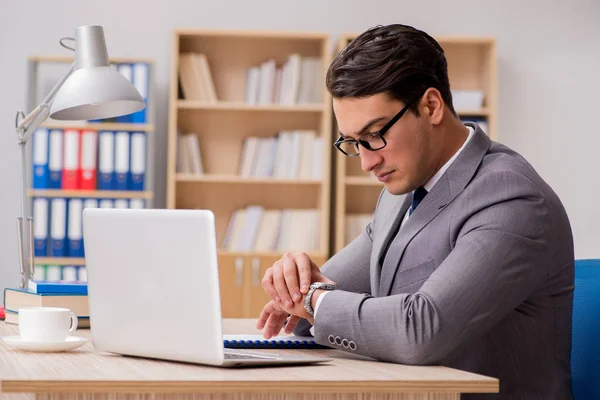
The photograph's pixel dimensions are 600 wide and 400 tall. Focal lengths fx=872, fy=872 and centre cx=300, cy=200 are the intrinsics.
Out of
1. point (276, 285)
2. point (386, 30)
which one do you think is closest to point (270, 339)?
point (276, 285)

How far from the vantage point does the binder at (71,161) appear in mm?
4363

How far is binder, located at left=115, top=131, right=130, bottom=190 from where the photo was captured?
4.38m

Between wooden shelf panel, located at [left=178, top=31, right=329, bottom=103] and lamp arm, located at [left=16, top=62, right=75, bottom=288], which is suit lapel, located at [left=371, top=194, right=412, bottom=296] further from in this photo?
wooden shelf panel, located at [left=178, top=31, right=329, bottom=103]

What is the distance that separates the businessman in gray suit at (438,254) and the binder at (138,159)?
2788 mm

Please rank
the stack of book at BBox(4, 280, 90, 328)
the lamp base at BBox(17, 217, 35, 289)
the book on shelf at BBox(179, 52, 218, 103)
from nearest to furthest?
the stack of book at BBox(4, 280, 90, 328), the lamp base at BBox(17, 217, 35, 289), the book on shelf at BBox(179, 52, 218, 103)

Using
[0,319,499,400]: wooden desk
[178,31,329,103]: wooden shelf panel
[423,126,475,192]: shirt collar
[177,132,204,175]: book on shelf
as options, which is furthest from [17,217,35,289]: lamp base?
[178,31,329,103]: wooden shelf panel

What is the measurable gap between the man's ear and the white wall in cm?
326

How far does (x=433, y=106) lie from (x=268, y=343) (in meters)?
0.54

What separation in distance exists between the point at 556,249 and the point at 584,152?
3.69 meters

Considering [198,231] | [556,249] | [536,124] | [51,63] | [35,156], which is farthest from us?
[536,124]

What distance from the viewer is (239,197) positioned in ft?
15.6

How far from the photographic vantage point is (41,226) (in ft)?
14.3

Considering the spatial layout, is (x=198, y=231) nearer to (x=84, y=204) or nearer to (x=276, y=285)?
(x=276, y=285)

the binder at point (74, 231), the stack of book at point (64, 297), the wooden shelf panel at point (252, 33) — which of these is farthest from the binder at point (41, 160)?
the stack of book at point (64, 297)
